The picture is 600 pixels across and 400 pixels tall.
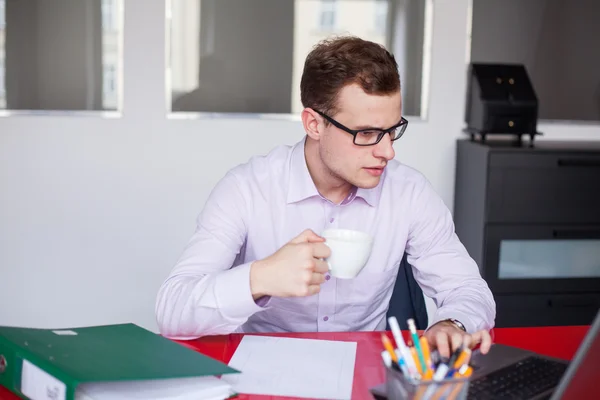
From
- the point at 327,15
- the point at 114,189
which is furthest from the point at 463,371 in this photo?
the point at 327,15

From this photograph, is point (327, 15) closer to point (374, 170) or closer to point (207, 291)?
point (374, 170)

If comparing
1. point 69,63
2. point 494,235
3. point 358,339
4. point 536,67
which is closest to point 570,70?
point 536,67

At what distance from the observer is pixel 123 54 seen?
3453 millimetres

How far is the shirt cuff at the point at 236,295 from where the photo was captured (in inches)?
61.9

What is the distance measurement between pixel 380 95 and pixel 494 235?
5.55ft

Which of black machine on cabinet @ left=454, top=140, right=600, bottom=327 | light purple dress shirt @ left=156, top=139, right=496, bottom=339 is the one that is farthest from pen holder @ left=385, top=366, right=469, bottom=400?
black machine on cabinet @ left=454, top=140, right=600, bottom=327

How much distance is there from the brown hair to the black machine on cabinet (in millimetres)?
1520

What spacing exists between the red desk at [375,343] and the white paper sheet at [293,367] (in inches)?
0.8

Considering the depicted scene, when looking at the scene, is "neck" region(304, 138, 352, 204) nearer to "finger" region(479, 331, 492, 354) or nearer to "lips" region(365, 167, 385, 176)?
"lips" region(365, 167, 385, 176)

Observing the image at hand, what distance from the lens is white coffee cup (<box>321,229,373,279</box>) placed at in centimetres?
146

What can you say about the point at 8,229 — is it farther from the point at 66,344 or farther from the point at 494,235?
the point at 66,344

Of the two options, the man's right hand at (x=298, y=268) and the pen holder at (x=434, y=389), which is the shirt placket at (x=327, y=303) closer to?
the man's right hand at (x=298, y=268)

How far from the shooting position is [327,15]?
3.63 metres

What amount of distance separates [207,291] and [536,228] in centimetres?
218
